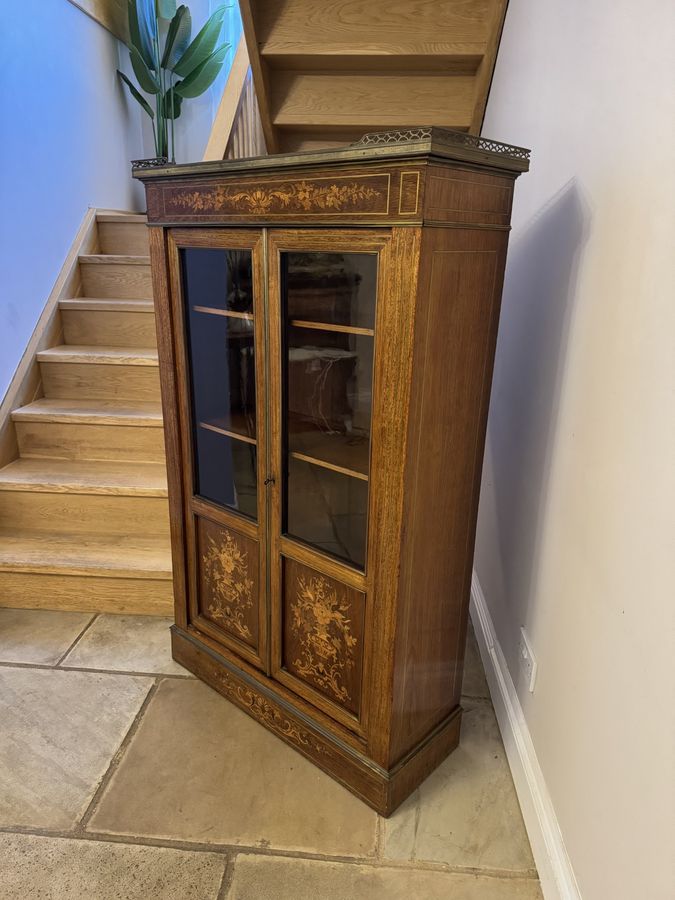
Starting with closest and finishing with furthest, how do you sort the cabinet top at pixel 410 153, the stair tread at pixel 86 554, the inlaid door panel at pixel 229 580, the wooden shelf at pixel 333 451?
the cabinet top at pixel 410 153, the wooden shelf at pixel 333 451, the inlaid door panel at pixel 229 580, the stair tread at pixel 86 554

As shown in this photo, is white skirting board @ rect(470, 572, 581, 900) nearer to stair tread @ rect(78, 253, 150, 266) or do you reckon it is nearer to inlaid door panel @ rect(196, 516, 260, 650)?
inlaid door panel @ rect(196, 516, 260, 650)

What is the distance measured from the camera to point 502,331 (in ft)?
7.09

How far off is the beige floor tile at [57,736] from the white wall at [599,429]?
4.06ft

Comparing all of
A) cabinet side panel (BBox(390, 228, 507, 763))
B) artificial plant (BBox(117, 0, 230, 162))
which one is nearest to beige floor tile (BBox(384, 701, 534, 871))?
cabinet side panel (BBox(390, 228, 507, 763))

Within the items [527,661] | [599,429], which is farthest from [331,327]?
[527,661]

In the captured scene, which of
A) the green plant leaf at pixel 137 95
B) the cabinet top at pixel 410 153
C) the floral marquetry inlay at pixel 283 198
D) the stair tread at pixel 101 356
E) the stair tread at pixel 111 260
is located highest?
the green plant leaf at pixel 137 95

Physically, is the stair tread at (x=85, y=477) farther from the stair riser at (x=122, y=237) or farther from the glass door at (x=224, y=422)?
the stair riser at (x=122, y=237)

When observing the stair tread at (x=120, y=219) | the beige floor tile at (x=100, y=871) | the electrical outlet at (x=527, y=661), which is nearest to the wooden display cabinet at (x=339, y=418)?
the electrical outlet at (x=527, y=661)

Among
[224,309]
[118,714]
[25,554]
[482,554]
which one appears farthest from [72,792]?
[482,554]

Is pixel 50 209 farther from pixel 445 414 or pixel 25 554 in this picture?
pixel 445 414

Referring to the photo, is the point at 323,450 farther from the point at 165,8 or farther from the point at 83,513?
the point at 165,8

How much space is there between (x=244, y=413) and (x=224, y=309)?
0.96ft

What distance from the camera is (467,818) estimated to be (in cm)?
168

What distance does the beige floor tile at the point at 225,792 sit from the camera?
5.34ft
